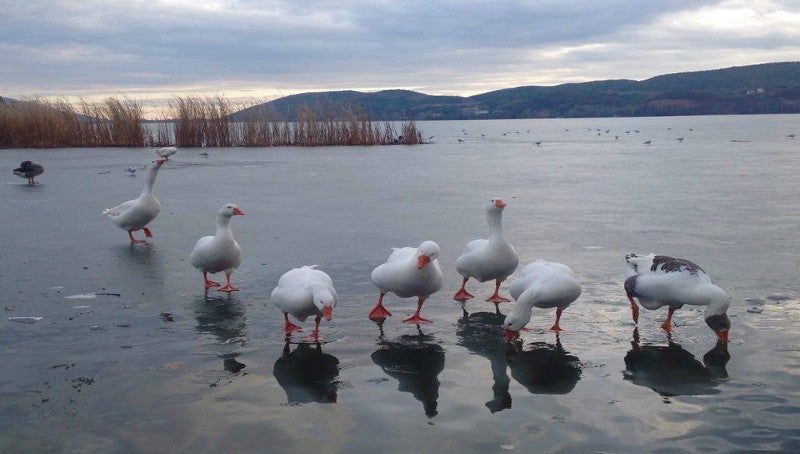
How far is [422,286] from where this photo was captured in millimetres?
6824

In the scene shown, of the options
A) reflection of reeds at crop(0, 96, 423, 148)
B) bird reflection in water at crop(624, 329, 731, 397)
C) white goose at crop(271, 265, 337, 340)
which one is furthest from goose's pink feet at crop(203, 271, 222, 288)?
reflection of reeds at crop(0, 96, 423, 148)

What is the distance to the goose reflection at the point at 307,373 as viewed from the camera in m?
5.05

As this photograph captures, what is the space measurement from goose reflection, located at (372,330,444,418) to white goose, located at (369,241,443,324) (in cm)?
52

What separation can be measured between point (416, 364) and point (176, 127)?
31894 mm

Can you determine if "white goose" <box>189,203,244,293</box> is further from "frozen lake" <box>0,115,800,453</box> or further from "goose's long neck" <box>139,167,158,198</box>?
"goose's long neck" <box>139,167,158,198</box>

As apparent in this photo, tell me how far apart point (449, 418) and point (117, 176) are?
19.3 metres

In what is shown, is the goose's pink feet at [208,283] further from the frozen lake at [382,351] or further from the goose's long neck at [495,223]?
the goose's long neck at [495,223]

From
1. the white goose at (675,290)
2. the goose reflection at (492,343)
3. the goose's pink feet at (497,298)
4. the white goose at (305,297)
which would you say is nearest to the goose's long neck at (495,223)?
the goose's pink feet at (497,298)

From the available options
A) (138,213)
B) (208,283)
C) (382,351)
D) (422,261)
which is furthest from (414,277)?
(138,213)

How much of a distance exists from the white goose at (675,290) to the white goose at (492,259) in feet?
4.19

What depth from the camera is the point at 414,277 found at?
6762 mm

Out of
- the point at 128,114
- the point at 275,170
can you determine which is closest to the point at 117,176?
the point at 275,170

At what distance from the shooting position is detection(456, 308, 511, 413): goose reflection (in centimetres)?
504

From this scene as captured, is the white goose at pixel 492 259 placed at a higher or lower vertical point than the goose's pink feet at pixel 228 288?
higher
